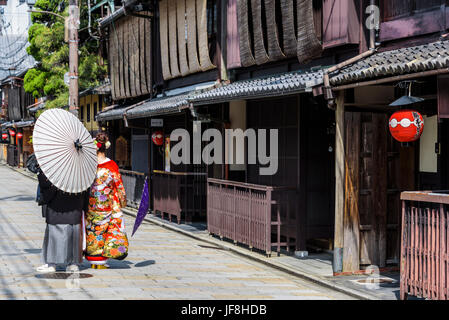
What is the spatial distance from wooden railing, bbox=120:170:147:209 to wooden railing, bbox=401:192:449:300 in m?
13.9

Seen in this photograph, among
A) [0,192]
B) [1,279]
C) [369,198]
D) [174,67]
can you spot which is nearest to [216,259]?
[369,198]

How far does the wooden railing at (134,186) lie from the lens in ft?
71.8

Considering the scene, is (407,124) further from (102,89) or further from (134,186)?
(102,89)

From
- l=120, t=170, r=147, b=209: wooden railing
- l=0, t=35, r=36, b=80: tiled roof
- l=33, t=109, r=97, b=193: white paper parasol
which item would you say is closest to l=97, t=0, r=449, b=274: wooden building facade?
l=120, t=170, r=147, b=209: wooden railing

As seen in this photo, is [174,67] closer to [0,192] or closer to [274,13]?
[274,13]

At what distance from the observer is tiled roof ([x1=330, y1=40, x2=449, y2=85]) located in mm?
8148

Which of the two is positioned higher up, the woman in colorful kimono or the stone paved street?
the woman in colorful kimono

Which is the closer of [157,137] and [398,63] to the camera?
[398,63]

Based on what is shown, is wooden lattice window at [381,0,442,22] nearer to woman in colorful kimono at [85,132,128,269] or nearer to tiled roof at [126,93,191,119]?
woman in colorful kimono at [85,132,128,269]

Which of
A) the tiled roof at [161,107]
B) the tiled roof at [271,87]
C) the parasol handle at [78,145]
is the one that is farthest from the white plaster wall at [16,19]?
the parasol handle at [78,145]

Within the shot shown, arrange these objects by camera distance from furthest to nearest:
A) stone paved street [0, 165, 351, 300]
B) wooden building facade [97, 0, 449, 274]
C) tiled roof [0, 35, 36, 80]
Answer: tiled roof [0, 35, 36, 80] < wooden building facade [97, 0, 449, 274] < stone paved street [0, 165, 351, 300]

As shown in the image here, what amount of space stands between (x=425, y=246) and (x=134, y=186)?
605 inches

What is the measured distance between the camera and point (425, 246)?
8219mm

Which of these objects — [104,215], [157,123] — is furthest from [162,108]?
[104,215]
